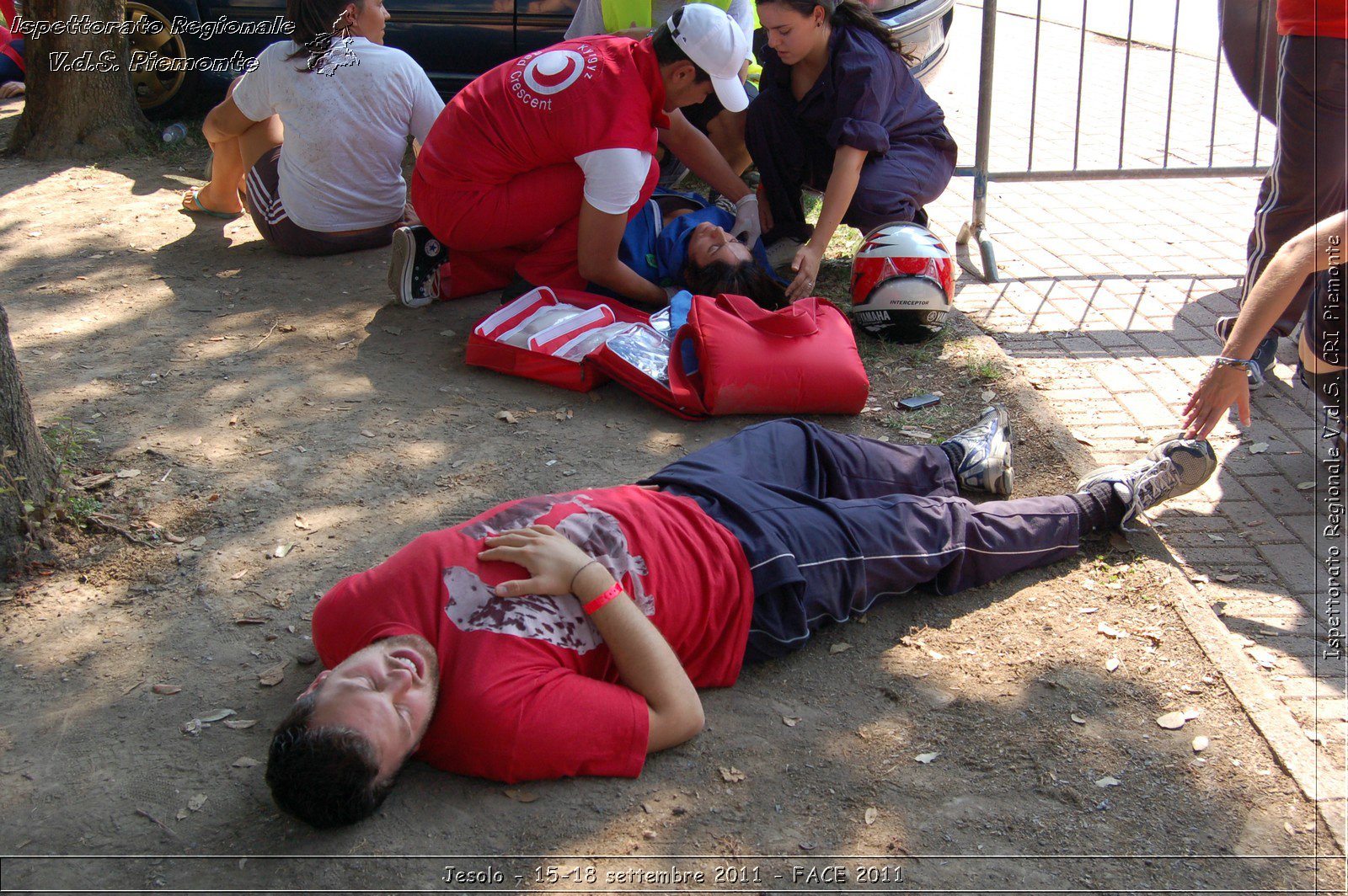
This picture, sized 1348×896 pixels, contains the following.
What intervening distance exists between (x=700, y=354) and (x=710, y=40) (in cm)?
123

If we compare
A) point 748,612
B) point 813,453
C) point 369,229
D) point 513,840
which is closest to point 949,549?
point 813,453

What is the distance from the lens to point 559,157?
427cm

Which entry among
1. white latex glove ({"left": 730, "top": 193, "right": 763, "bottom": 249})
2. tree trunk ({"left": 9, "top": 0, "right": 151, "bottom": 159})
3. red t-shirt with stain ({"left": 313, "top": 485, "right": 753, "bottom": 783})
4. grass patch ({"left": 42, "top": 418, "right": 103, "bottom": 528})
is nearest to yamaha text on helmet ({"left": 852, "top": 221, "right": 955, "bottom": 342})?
white latex glove ({"left": 730, "top": 193, "right": 763, "bottom": 249})

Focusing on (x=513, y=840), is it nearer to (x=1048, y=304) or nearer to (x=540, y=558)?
(x=540, y=558)

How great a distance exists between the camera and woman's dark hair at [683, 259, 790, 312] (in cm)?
439

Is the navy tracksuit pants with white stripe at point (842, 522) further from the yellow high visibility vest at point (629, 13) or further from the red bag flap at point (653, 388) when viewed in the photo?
the yellow high visibility vest at point (629, 13)

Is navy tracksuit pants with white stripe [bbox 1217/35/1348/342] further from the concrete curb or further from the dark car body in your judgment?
the dark car body

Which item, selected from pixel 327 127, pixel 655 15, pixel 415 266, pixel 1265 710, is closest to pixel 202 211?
pixel 327 127

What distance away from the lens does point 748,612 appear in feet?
8.48

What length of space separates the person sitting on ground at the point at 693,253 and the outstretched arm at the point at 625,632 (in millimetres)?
2265

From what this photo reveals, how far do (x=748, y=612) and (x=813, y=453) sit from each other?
2.35 ft

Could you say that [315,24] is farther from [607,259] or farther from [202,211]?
[607,259]

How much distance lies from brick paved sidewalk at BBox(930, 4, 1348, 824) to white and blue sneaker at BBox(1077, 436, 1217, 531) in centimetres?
16

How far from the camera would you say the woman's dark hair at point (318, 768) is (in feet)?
6.66
